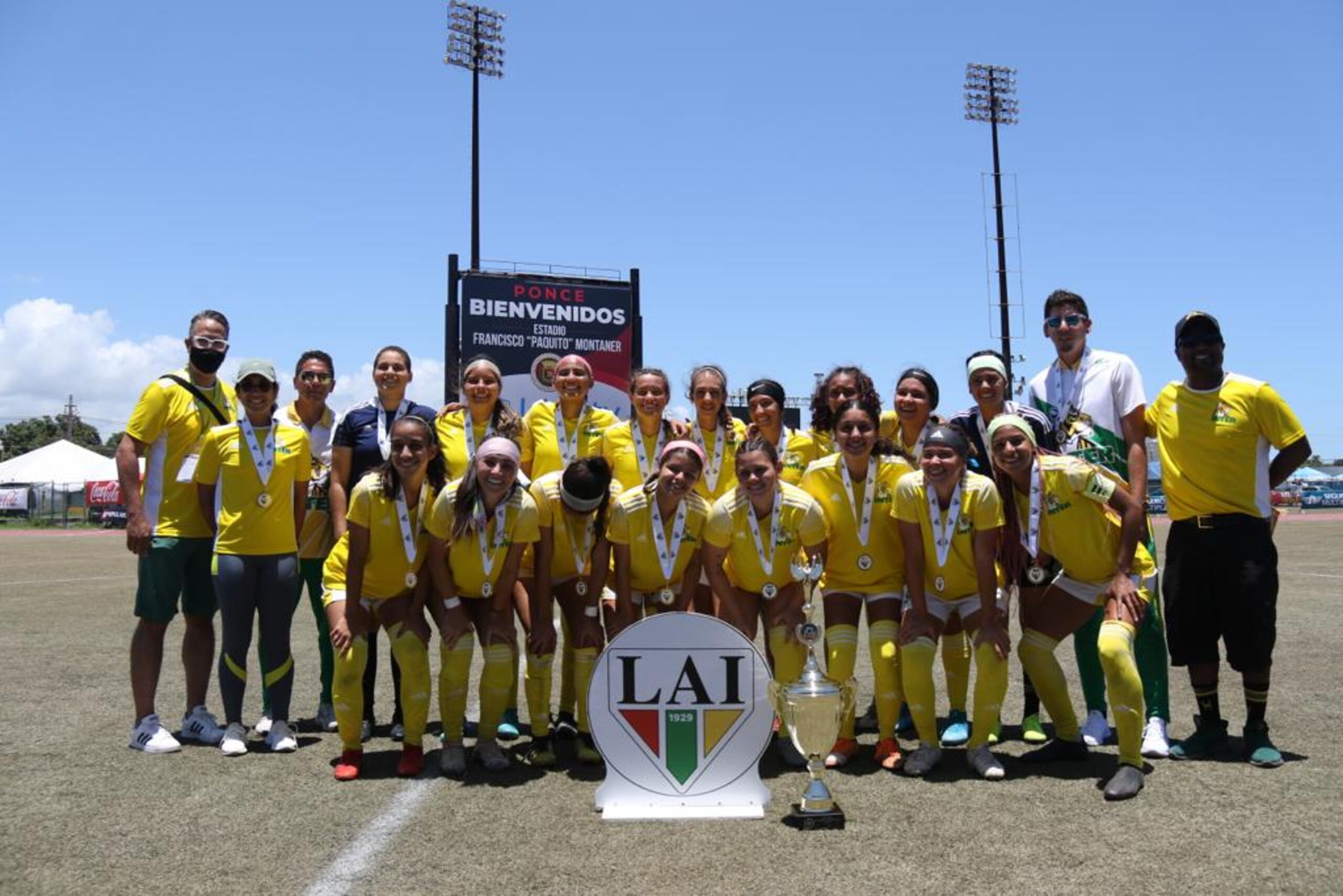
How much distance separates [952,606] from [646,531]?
1.65 meters

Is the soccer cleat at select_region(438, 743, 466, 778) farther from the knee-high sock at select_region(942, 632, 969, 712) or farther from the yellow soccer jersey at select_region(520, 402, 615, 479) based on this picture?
the knee-high sock at select_region(942, 632, 969, 712)

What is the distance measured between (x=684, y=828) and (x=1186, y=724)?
137 inches

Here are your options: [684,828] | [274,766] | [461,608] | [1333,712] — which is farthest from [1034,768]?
[274,766]

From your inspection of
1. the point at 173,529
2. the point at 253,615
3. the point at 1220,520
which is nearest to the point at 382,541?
the point at 253,615

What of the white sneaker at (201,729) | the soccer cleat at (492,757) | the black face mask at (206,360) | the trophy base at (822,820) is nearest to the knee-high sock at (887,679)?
the trophy base at (822,820)

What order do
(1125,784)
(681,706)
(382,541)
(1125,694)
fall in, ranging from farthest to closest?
(382,541)
(1125,694)
(681,706)
(1125,784)

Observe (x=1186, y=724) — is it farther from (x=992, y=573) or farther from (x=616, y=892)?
(x=616, y=892)

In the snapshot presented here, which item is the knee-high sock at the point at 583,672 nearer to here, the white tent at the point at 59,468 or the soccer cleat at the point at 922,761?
the soccer cleat at the point at 922,761

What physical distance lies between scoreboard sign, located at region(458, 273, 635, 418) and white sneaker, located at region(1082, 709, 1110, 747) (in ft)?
77.4

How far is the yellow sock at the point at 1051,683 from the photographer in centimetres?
521

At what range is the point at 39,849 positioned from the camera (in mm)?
4004

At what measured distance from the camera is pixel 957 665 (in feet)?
17.9

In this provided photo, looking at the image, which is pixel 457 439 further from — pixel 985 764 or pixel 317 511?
pixel 985 764

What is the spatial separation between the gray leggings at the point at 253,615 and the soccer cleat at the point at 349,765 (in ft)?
2.65
